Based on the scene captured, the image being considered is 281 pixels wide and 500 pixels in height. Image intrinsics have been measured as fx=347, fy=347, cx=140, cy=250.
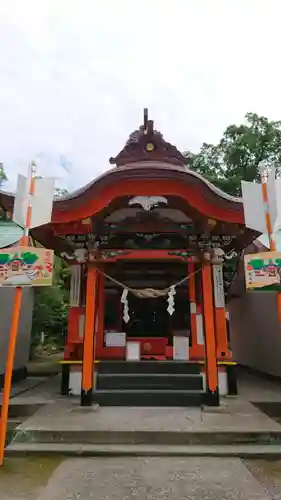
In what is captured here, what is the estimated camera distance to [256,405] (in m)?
6.19

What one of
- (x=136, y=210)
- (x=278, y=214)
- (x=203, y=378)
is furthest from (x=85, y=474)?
(x=136, y=210)

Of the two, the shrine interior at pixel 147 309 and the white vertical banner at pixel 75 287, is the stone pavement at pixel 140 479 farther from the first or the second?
the shrine interior at pixel 147 309

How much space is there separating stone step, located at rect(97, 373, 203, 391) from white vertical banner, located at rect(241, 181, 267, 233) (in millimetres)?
3315

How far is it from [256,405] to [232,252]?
2932 mm

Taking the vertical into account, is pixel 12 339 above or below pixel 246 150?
below

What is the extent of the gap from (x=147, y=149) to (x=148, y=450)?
5803 millimetres

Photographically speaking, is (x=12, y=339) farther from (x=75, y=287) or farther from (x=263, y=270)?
(x=75, y=287)

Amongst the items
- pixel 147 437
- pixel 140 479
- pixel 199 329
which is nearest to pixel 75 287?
pixel 199 329

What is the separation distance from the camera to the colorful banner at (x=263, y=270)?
4230 millimetres

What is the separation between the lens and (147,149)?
7.68 metres

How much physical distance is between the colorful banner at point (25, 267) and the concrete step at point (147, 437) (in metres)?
2.00

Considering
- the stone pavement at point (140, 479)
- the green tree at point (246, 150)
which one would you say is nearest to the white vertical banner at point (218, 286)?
the stone pavement at point (140, 479)

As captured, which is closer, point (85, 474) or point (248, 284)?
point (85, 474)

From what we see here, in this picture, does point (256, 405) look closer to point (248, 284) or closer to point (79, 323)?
point (248, 284)
